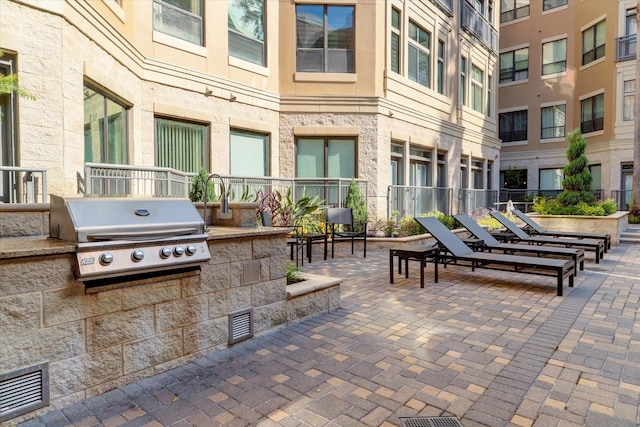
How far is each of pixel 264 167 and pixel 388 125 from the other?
168 inches

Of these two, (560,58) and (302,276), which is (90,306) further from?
(560,58)

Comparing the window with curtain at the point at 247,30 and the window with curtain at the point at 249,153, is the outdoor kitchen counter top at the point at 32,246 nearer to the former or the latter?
the window with curtain at the point at 249,153

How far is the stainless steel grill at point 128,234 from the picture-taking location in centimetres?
286

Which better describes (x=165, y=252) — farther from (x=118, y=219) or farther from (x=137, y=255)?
(x=118, y=219)

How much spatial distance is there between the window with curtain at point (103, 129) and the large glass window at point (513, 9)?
26.6 metres

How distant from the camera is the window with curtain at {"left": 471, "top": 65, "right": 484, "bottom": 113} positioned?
19.2m

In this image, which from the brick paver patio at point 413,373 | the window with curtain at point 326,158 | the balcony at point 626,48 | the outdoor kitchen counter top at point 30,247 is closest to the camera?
the outdoor kitchen counter top at point 30,247

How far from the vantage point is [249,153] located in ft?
38.3

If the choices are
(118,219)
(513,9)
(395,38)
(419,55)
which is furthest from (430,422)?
(513,9)

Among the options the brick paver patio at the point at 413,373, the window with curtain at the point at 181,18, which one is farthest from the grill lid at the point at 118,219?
the window with curtain at the point at 181,18

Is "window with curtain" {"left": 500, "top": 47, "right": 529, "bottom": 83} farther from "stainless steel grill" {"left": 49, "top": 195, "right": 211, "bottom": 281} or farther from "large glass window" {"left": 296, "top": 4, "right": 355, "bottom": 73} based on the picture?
"stainless steel grill" {"left": 49, "top": 195, "right": 211, "bottom": 281}

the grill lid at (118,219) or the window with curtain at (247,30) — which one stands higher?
the window with curtain at (247,30)

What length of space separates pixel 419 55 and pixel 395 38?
176cm

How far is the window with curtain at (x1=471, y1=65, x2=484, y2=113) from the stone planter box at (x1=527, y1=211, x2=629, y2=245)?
8101 mm
